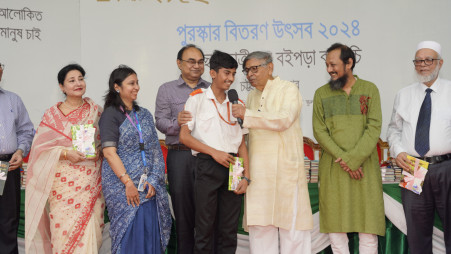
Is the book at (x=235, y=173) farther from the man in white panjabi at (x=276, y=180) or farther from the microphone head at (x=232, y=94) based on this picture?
the microphone head at (x=232, y=94)

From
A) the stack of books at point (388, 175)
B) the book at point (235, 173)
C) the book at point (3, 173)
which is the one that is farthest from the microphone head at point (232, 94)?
the book at point (3, 173)

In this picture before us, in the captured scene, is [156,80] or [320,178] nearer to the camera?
[320,178]

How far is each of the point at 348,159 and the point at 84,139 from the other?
189cm

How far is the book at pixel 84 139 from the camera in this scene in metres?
2.84

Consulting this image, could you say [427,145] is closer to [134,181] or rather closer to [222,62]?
[222,62]

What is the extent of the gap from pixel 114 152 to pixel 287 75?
110 inches

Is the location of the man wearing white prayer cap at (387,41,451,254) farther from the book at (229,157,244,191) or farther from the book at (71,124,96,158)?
the book at (71,124,96,158)

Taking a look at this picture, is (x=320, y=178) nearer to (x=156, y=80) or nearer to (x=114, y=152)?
(x=114, y=152)

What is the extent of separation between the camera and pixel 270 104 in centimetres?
298

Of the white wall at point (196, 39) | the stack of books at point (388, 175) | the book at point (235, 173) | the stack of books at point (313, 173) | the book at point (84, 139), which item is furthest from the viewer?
the white wall at point (196, 39)

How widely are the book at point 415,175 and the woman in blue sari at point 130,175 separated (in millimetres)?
1764

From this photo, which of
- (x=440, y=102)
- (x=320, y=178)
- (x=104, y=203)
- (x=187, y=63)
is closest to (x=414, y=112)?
(x=440, y=102)

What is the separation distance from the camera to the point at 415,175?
9.62ft

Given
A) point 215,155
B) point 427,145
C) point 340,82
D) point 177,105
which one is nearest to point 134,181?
point 215,155
